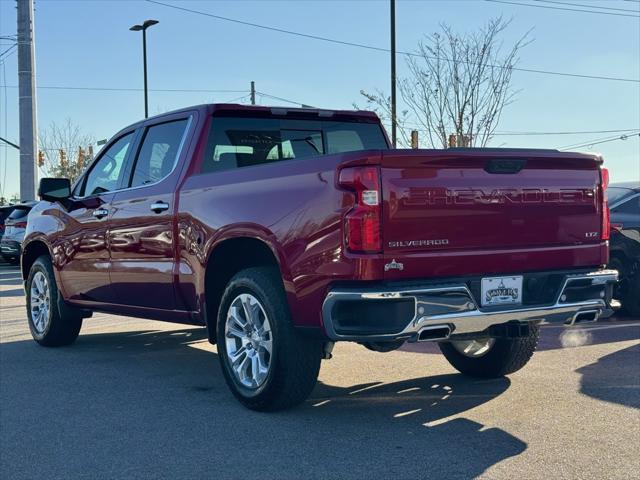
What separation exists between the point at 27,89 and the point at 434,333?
70.3 ft

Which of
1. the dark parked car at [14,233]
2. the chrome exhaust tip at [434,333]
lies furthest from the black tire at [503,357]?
the dark parked car at [14,233]

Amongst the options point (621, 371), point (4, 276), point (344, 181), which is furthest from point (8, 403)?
point (4, 276)

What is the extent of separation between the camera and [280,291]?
484 centimetres

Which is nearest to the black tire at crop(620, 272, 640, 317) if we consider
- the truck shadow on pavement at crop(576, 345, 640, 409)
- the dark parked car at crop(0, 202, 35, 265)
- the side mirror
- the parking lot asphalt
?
the parking lot asphalt

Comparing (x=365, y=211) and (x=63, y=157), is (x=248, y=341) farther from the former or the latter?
(x=63, y=157)

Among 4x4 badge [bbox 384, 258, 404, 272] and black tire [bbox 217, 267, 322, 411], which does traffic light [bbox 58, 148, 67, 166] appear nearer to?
black tire [bbox 217, 267, 322, 411]

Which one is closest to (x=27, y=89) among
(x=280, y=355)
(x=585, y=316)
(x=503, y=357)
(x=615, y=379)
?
(x=503, y=357)

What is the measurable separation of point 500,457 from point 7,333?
6.45 m

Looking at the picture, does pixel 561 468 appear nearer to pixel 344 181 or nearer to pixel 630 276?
pixel 344 181

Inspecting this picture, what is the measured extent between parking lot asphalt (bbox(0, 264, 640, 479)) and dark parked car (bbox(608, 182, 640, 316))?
195 centimetres

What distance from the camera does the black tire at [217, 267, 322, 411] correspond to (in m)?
4.71

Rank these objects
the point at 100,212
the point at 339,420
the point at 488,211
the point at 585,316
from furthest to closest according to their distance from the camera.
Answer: the point at 100,212 → the point at 585,316 → the point at 339,420 → the point at 488,211

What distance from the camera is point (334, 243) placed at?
429cm

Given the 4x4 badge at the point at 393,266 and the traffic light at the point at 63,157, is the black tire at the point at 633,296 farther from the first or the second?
the traffic light at the point at 63,157
